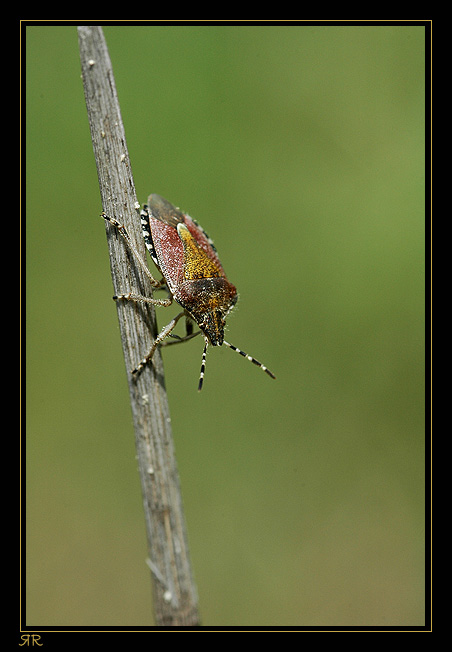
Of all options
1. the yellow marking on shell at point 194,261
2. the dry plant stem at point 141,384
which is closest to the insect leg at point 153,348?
the dry plant stem at point 141,384

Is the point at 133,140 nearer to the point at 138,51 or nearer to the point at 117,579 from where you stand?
the point at 138,51

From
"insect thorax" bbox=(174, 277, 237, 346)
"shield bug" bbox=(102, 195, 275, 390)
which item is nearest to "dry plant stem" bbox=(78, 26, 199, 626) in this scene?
"shield bug" bbox=(102, 195, 275, 390)

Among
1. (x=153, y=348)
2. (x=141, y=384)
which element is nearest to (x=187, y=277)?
(x=153, y=348)

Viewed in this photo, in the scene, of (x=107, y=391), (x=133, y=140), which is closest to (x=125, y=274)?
(x=107, y=391)

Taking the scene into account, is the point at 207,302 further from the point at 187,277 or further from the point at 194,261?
the point at 194,261

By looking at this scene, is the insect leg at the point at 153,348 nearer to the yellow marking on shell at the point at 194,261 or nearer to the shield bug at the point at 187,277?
the shield bug at the point at 187,277
